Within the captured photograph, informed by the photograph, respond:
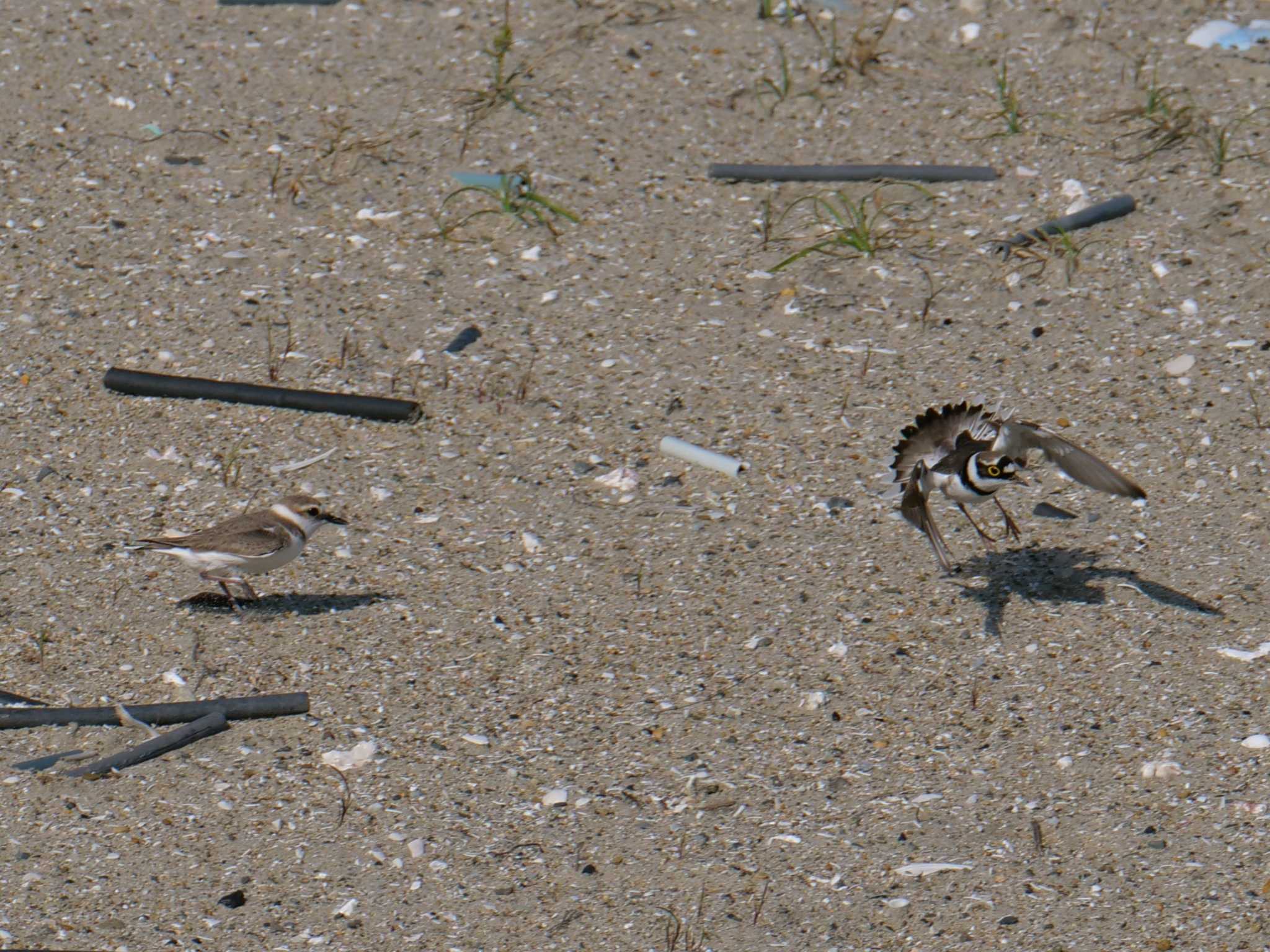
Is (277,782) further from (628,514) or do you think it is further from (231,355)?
(231,355)

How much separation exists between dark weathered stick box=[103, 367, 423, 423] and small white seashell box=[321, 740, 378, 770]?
1.88 meters

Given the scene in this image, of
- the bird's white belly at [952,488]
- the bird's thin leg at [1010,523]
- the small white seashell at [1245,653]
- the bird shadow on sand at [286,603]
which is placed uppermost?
the bird's white belly at [952,488]

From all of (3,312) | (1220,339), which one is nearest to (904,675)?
(1220,339)

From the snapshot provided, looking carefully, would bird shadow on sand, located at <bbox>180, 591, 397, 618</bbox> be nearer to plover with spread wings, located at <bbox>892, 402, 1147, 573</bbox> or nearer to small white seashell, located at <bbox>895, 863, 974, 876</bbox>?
plover with spread wings, located at <bbox>892, 402, 1147, 573</bbox>

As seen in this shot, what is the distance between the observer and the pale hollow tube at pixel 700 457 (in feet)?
20.4

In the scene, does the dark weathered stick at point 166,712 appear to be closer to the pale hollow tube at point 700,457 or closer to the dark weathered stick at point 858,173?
the pale hollow tube at point 700,457

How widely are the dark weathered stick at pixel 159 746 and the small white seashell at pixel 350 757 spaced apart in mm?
351

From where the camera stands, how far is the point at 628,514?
6031mm

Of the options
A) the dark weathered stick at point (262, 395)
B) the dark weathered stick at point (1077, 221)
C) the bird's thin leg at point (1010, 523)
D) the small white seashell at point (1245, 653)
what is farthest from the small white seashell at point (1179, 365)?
the dark weathered stick at point (262, 395)

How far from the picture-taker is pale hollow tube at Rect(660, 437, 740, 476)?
622 centimetres

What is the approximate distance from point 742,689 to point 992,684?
0.82 meters

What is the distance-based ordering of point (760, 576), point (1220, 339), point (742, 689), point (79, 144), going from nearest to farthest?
point (742, 689) → point (760, 576) → point (1220, 339) → point (79, 144)

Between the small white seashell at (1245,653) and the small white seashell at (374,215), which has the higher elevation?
the small white seashell at (1245,653)

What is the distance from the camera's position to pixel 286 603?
5574mm
